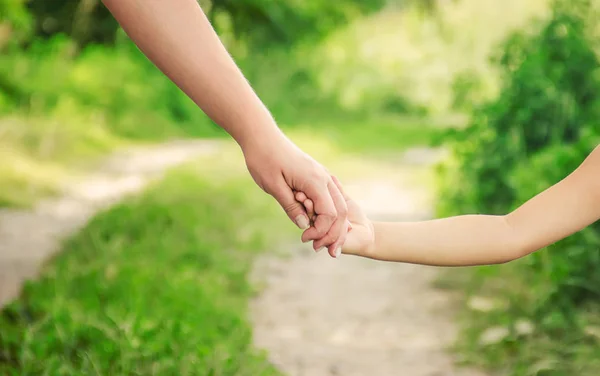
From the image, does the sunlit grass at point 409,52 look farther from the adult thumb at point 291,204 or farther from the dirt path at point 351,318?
the adult thumb at point 291,204

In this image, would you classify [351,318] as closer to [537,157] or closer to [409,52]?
[537,157]

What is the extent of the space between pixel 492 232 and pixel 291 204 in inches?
22.0

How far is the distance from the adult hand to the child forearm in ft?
0.60

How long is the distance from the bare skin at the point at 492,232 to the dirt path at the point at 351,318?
5.90 ft

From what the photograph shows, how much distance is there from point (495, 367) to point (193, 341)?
144cm

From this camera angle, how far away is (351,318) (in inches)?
175

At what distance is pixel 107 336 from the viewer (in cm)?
310

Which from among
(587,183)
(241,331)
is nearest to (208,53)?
(587,183)

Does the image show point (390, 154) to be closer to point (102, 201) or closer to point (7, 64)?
point (7, 64)

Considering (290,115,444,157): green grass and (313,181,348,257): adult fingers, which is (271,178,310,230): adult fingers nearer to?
(313,181,348,257): adult fingers

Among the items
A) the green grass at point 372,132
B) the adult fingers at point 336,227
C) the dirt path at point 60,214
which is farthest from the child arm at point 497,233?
the green grass at point 372,132

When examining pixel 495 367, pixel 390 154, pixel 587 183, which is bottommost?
pixel 587 183

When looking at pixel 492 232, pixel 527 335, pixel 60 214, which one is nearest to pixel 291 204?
pixel 492 232

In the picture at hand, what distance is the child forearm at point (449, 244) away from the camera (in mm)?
1884
